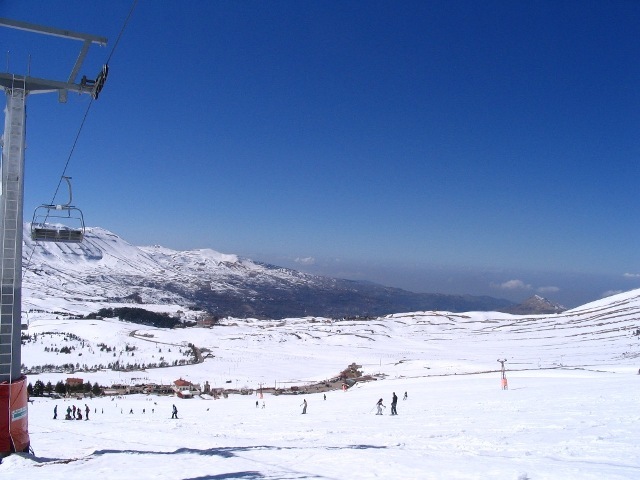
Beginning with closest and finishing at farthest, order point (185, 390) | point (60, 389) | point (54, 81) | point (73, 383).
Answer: point (54, 81) < point (60, 389) < point (185, 390) < point (73, 383)

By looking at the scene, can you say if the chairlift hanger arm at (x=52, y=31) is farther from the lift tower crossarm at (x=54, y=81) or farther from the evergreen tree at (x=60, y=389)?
the evergreen tree at (x=60, y=389)

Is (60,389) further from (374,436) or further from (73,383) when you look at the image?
(374,436)

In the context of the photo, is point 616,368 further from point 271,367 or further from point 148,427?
point 271,367

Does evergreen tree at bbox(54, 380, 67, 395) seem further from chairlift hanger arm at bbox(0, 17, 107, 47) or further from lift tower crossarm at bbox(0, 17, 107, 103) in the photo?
chairlift hanger arm at bbox(0, 17, 107, 47)

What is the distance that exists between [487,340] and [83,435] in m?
92.7

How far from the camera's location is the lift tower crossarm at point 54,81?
10875mm

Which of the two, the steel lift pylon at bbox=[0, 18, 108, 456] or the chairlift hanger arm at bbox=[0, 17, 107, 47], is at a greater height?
the chairlift hanger arm at bbox=[0, 17, 107, 47]

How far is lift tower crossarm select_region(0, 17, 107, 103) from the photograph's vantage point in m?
10.9

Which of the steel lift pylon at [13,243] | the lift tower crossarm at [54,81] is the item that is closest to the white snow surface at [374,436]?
the steel lift pylon at [13,243]

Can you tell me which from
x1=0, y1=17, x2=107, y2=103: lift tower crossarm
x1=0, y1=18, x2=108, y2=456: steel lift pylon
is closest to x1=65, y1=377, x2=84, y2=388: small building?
x1=0, y1=18, x2=108, y2=456: steel lift pylon

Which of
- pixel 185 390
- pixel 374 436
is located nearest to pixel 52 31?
pixel 374 436

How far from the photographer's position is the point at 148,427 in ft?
76.8

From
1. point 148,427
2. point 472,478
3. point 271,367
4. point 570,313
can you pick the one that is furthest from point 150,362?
point 570,313

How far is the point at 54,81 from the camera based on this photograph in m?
12.0
